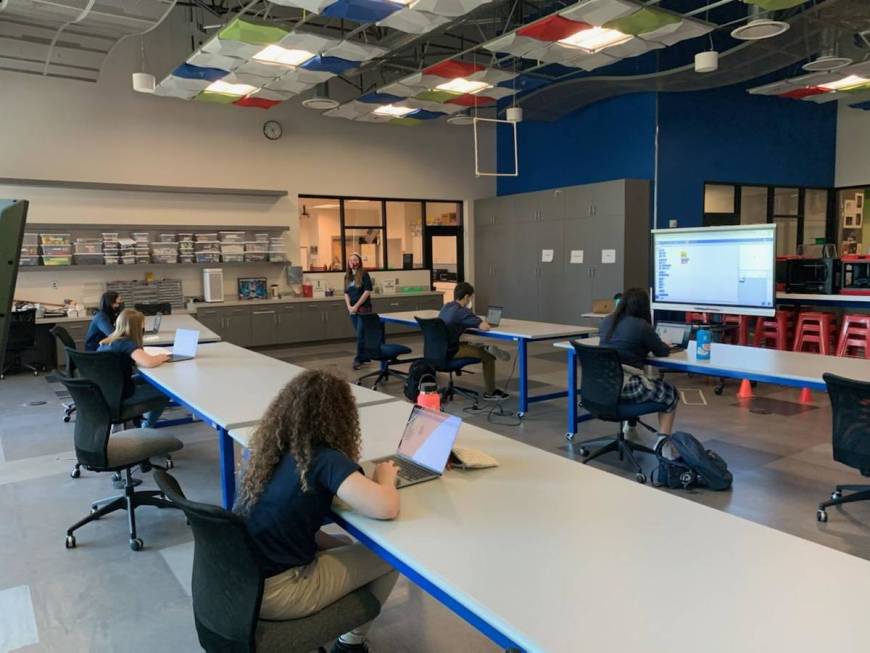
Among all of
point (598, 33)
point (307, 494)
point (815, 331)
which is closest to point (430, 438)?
point (307, 494)

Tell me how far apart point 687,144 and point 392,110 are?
4.37 m

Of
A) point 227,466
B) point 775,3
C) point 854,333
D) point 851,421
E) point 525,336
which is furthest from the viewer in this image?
point 854,333

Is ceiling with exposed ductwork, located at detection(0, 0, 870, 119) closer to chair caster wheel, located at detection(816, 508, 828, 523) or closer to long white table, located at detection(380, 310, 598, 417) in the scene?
long white table, located at detection(380, 310, 598, 417)

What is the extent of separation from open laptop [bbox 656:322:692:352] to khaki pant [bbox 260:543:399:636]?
10.8 ft

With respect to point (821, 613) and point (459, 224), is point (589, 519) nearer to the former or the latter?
point (821, 613)

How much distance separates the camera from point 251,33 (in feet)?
18.3

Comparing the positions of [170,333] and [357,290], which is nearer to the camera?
[170,333]

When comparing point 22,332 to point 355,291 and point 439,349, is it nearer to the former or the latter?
point 355,291

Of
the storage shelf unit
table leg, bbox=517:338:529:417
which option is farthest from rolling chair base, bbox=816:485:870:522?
the storage shelf unit

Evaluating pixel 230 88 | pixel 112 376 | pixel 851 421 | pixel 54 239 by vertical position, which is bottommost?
pixel 851 421

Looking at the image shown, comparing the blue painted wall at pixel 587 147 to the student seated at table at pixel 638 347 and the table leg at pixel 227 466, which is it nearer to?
the student seated at table at pixel 638 347

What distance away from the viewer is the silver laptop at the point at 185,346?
14.7 ft

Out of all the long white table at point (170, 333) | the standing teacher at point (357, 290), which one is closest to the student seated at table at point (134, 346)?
the long white table at point (170, 333)

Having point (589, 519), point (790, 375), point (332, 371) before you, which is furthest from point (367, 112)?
point (589, 519)
